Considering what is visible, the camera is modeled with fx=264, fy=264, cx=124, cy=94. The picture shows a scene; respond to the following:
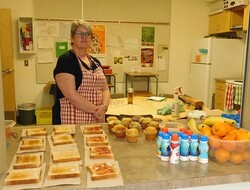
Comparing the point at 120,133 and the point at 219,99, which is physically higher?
the point at 120,133

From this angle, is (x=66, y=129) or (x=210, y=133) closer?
(x=210, y=133)

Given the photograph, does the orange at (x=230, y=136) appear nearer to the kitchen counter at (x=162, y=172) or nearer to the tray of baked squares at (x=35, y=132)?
the kitchen counter at (x=162, y=172)

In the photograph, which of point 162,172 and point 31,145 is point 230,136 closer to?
point 162,172

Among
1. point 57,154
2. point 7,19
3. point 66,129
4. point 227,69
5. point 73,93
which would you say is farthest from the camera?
point 227,69

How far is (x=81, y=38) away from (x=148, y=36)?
3.49m

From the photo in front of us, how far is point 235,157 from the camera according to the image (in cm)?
→ 117

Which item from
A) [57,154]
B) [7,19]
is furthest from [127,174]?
[7,19]

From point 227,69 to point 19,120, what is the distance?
3941 millimetres

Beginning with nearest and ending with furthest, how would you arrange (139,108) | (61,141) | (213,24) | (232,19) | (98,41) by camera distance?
1. (61,141)
2. (139,108)
3. (232,19)
4. (98,41)
5. (213,24)

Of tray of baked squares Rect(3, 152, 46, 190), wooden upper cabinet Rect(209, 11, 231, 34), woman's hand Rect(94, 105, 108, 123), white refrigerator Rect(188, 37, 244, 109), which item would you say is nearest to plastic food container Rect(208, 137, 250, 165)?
tray of baked squares Rect(3, 152, 46, 190)

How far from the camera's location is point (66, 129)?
1.53 meters

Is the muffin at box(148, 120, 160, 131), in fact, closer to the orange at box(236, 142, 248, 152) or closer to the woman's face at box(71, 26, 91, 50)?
the orange at box(236, 142, 248, 152)

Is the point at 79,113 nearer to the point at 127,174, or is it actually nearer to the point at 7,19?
the point at 127,174

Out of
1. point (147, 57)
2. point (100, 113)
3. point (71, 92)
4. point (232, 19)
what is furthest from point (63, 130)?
point (232, 19)
